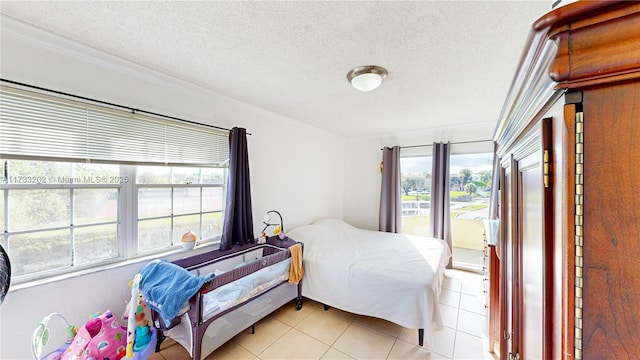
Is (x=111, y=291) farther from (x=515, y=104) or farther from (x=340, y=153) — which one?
(x=340, y=153)

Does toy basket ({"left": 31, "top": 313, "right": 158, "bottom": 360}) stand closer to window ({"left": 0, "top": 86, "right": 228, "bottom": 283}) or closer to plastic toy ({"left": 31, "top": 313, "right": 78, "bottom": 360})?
plastic toy ({"left": 31, "top": 313, "right": 78, "bottom": 360})

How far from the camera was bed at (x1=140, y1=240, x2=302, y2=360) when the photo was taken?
167cm

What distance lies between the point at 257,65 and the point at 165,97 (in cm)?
98

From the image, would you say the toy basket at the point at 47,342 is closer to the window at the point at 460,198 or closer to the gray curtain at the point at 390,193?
the gray curtain at the point at 390,193

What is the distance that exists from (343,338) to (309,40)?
249cm

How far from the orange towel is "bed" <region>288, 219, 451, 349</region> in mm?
118

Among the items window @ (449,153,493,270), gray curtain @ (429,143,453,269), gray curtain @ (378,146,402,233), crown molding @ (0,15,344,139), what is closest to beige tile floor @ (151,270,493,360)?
gray curtain @ (429,143,453,269)

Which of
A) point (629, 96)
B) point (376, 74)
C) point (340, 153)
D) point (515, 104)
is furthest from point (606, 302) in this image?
point (340, 153)

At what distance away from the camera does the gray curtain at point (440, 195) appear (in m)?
3.75

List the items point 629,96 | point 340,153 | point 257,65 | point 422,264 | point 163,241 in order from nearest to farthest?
1. point 629,96
2. point 257,65
3. point 163,241
4. point 422,264
5. point 340,153

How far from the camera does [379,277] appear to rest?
223cm

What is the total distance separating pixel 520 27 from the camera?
143cm

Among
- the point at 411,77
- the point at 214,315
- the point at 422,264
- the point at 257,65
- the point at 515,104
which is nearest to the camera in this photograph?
the point at 515,104

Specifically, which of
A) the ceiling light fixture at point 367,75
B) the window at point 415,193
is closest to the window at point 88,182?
the ceiling light fixture at point 367,75
